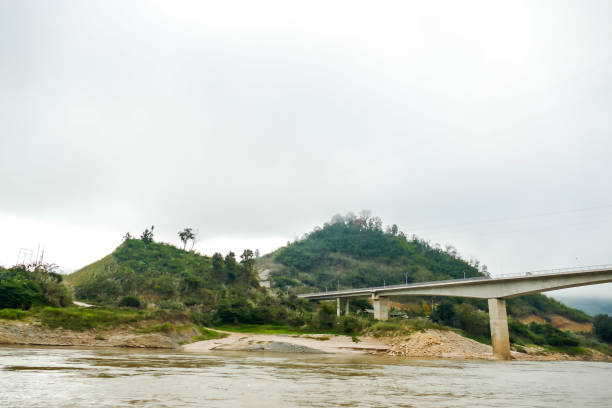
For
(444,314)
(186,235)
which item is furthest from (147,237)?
(444,314)

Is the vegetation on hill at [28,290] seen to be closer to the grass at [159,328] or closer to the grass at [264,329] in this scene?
→ the grass at [159,328]

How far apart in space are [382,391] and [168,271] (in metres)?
101

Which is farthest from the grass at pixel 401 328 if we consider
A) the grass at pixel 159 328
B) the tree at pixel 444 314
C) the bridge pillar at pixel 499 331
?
the grass at pixel 159 328

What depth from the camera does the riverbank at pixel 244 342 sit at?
1720 inches

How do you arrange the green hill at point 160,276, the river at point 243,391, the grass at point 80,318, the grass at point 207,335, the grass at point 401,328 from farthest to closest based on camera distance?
1. the green hill at point 160,276
2. the grass at point 401,328
3. the grass at point 207,335
4. the grass at point 80,318
5. the river at point 243,391

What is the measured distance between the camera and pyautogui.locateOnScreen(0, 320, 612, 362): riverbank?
143 ft

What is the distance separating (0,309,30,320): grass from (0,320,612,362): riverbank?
2.70 feet

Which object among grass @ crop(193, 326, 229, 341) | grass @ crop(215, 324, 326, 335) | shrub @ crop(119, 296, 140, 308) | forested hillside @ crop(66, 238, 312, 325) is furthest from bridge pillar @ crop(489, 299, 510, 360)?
shrub @ crop(119, 296, 140, 308)

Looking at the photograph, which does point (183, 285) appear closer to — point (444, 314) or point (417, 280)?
point (444, 314)

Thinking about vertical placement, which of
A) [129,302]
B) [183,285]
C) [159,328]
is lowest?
[159,328]

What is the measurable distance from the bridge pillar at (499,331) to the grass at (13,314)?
205 ft

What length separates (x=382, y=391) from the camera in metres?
17.2

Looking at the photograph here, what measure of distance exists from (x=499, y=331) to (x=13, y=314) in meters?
64.4

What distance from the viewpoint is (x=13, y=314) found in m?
43.9
